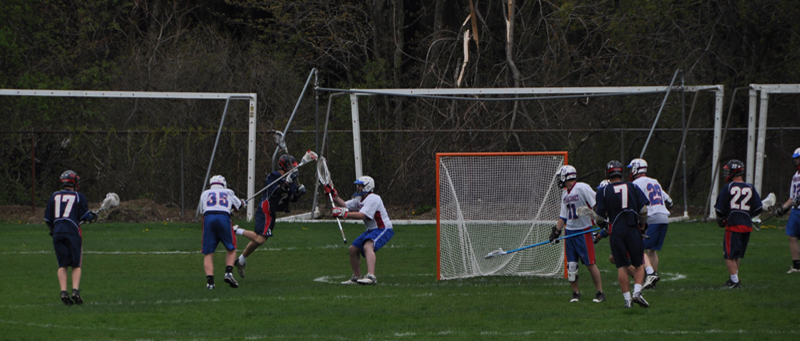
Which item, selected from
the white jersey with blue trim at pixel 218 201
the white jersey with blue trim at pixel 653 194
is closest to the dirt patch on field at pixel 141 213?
the white jersey with blue trim at pixel 218 201

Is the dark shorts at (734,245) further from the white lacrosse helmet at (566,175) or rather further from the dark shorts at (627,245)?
the white lacrosse helmet at (566,175)

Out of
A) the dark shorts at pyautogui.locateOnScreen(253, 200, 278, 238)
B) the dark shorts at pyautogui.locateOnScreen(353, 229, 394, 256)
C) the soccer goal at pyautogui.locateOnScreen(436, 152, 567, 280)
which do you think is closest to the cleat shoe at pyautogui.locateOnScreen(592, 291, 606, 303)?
the soccer goal at pyautogui.locateOnScreen(436, 152, 567, 280)

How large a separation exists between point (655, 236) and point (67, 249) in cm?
703

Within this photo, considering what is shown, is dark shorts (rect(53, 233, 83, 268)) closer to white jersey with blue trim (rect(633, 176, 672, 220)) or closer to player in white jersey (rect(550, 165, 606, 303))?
player in white jersey (rect(550, 165, 606, 303))

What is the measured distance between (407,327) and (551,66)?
55.9ft

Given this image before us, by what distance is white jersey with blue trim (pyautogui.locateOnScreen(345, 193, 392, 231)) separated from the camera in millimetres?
11062

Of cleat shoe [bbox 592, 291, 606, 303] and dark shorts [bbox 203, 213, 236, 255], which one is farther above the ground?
dark shorts [bbox 203, 213, 236, 255]

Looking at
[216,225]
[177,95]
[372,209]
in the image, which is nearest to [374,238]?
[372,209]

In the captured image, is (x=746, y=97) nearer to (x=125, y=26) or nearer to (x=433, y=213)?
(x=433, y=213)

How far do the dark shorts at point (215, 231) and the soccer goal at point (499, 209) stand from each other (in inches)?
116

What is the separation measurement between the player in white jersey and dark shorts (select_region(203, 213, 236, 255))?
157 inches

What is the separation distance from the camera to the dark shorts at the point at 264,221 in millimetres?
12234

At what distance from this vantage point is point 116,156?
2214 centimetres

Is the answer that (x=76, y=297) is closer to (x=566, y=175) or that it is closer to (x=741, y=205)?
(x=566, y=175)
